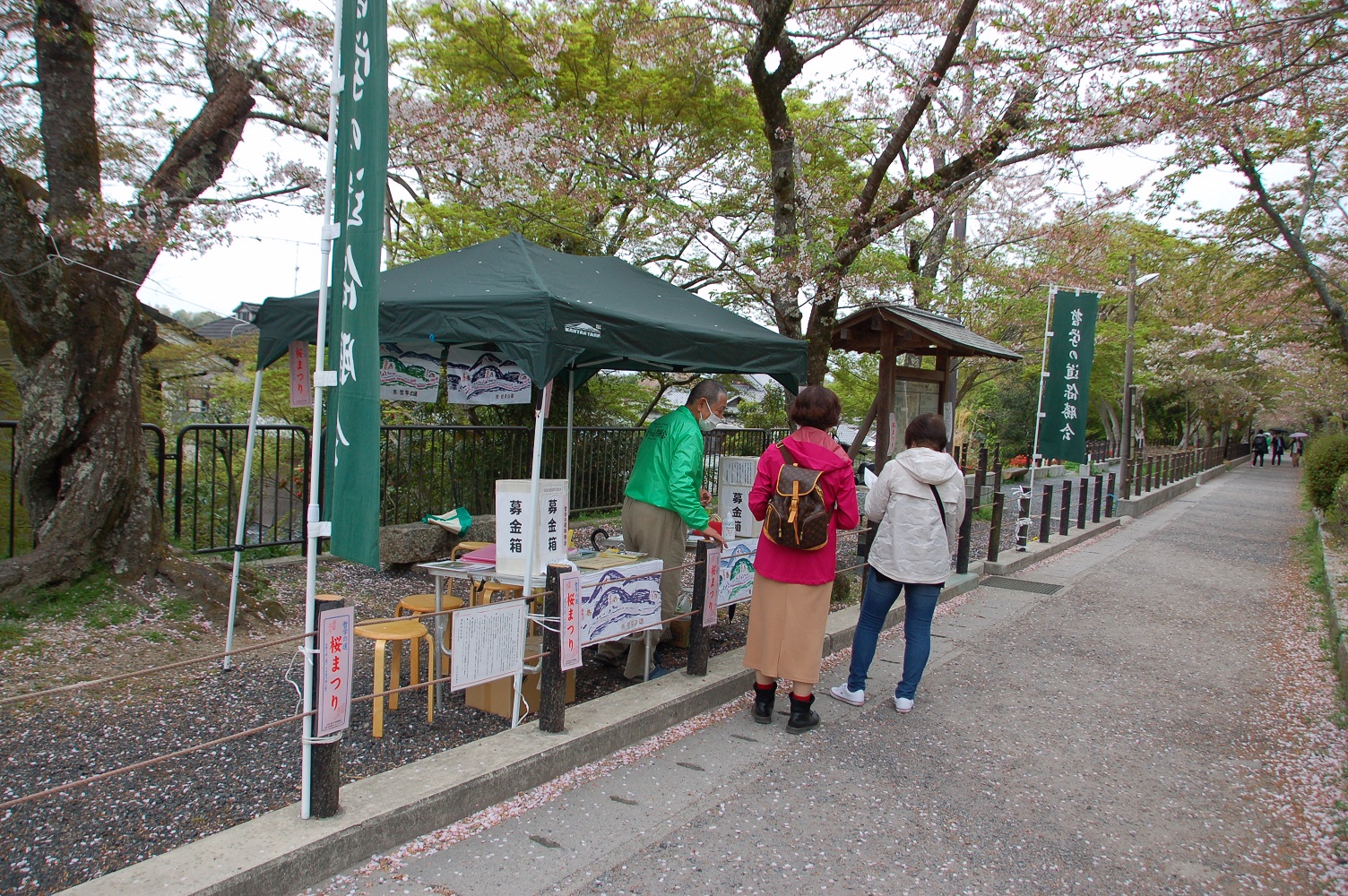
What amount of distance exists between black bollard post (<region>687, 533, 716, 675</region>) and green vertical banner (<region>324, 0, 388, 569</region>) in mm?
2305

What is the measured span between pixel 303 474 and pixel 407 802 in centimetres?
586

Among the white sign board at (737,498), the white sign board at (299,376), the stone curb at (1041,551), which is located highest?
the white sign board at (299,376)

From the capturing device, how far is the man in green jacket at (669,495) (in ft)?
16.1

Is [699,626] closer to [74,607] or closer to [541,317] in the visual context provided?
[541,317]

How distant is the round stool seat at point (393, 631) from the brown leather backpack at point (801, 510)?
6.42 feet

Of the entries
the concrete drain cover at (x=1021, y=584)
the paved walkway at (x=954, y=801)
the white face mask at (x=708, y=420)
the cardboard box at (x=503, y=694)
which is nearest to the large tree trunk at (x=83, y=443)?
the cardboard box at (x=503, y=694)

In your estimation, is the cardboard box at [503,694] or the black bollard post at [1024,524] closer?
the cardboard box at [503,694]

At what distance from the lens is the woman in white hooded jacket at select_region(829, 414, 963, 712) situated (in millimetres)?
4957

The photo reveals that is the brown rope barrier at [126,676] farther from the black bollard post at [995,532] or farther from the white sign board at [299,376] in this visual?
the black bollard post at [995,532]

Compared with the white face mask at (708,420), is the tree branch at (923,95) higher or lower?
higher

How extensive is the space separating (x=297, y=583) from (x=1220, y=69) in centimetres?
922

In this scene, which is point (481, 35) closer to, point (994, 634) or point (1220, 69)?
point (1220, 69)

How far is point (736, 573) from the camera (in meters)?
5.52

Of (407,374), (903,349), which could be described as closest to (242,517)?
(407,374)
